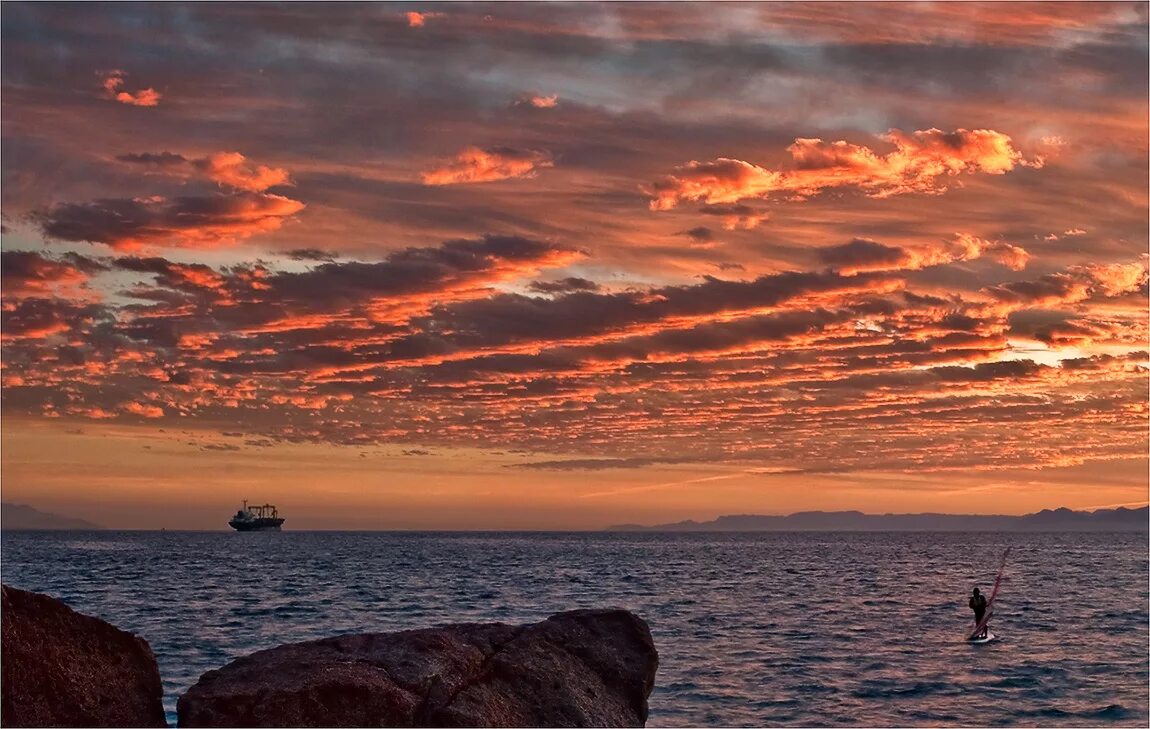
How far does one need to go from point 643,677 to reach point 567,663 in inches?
67.7

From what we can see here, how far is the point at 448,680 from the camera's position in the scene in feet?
55.1

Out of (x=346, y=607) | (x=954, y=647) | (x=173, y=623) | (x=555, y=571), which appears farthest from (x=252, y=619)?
(x=555, y=571)

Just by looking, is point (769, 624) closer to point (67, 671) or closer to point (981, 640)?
point (981, 640)

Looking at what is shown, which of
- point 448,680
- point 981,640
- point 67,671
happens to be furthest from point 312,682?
point 981,640

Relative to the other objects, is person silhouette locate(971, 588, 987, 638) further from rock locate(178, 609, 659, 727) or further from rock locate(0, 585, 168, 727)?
rock locate(0, 585, 168, 727)

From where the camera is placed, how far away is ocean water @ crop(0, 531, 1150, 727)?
3453cm

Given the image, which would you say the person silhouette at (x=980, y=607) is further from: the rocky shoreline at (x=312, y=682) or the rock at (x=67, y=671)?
the rock at (x=67, y=671)

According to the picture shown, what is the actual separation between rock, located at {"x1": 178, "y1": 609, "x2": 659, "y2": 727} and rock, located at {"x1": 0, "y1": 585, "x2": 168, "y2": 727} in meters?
0.78

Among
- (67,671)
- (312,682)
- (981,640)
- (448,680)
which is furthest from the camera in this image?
(981,640)

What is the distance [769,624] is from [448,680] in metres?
41.6

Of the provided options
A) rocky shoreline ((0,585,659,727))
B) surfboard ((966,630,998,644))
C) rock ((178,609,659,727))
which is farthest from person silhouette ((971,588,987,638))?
rocky shoreline ((0,585,659,727))

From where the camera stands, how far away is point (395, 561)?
141000mm

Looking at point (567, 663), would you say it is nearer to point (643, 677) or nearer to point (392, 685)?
point (643, 677)

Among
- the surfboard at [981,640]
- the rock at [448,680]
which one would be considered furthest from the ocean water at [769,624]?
the rock at [448,680]
